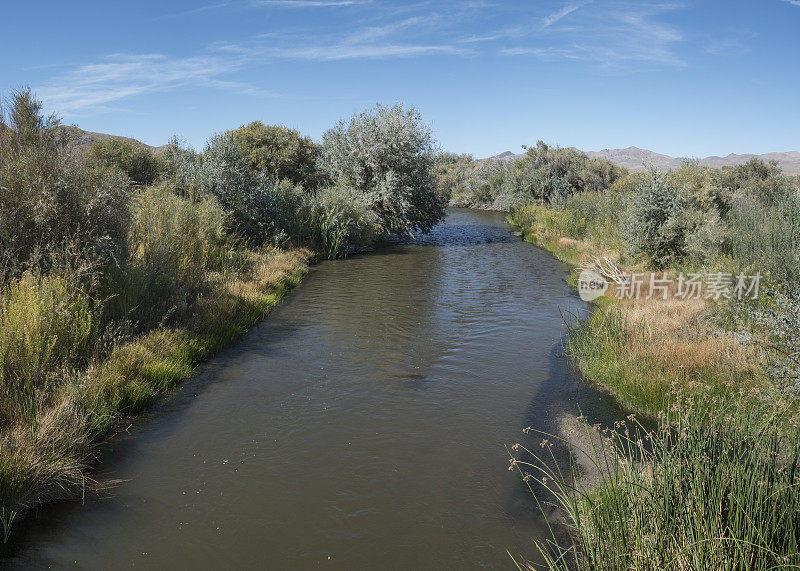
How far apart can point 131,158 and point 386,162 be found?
1262 cm

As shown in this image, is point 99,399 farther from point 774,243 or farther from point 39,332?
point 774,243

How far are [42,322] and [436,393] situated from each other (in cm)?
542

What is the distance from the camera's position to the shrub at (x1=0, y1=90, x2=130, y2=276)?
7359 mm

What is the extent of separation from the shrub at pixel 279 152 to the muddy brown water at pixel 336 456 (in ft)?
55.2

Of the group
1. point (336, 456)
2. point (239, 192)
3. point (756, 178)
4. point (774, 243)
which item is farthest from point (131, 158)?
point (756, 178)

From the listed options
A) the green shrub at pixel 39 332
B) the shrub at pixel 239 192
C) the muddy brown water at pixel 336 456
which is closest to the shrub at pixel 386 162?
the shrub at pixel 239 192

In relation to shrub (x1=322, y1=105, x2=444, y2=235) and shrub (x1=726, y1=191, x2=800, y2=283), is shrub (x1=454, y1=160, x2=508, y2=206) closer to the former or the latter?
shrub (x1=322, y1=105, x2=444, y2=235)

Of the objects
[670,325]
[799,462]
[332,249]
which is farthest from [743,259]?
[332,249]

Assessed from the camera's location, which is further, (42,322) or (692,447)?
(42,322)

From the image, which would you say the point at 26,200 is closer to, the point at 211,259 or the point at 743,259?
the point at 211,259

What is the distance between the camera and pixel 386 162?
24422 mm

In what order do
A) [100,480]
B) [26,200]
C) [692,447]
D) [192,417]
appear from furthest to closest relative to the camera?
[26,200], [192,417], [100,480], [692,447]

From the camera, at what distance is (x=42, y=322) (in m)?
6.34

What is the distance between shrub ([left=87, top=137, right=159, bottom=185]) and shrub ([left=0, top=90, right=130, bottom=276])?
16.2 m
